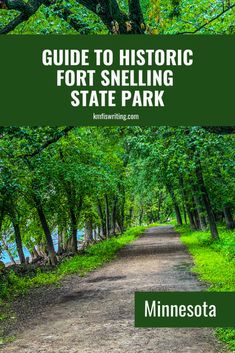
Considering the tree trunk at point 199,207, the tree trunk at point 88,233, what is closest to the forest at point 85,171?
the tree trunk at point 199,207

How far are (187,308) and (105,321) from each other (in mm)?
5394

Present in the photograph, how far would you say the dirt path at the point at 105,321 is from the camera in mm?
9258

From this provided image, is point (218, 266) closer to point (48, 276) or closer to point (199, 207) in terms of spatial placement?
point (48, 276)

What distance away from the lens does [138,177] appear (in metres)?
35.1

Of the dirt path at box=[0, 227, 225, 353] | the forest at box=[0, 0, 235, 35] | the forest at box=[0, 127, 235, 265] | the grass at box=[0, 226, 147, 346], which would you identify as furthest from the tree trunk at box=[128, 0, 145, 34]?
the grass at box=[0, 226, 147, 346]

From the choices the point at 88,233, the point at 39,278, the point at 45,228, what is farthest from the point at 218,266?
the point at 88,233

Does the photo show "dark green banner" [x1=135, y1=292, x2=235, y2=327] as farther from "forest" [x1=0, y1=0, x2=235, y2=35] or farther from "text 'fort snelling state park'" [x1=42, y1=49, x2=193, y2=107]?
"forest" [x1=0, y1=0, x2=235, y2=35]

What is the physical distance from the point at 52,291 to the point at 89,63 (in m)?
12.6

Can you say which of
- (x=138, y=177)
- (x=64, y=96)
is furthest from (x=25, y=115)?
(x=138, y=177)

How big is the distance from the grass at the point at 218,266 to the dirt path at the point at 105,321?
0.34m

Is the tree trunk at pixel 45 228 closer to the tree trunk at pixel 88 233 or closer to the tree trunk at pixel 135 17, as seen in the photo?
the tree trunk at pixel 88 233

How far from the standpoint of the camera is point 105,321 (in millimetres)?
11281

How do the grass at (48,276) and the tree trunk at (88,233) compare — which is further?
the tree trunk at (88,233)

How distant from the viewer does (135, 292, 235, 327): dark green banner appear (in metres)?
6.19
